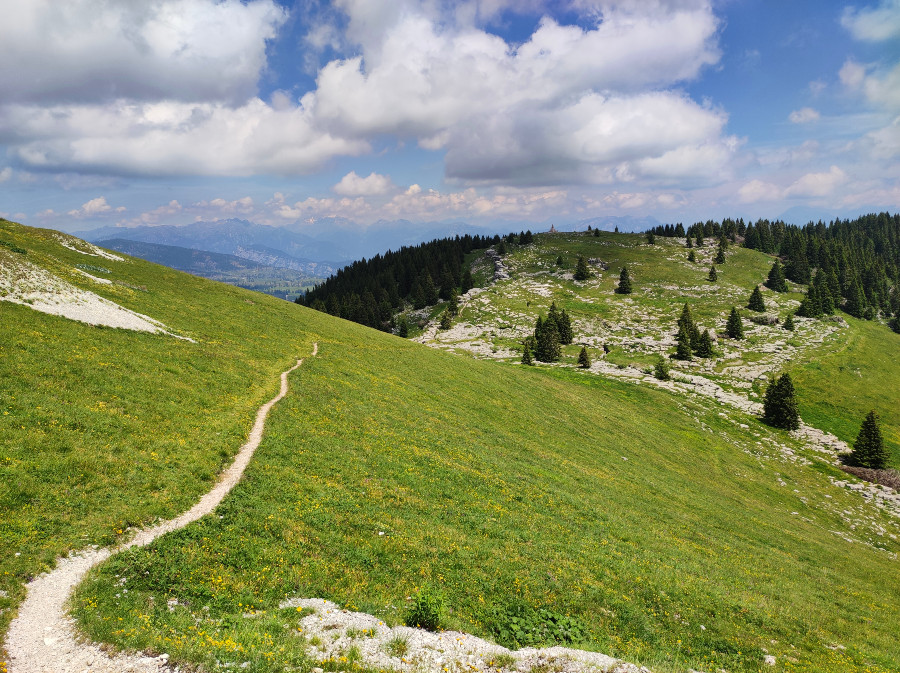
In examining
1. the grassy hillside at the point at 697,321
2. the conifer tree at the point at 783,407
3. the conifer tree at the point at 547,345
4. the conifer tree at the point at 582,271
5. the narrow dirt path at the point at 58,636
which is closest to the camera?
the narrow dirt path at the point at 58,636

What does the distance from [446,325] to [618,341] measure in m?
49.1

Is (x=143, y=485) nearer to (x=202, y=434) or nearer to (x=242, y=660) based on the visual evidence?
(x=202, y=434)

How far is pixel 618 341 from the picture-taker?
327ft

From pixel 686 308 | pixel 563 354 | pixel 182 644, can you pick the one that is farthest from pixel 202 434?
pixel 686 308

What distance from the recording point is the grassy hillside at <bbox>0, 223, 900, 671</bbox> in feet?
39.4

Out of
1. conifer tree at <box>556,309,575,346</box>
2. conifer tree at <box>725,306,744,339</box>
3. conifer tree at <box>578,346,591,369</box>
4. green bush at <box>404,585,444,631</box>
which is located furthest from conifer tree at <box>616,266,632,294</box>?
green bush at <box>404,585,444,631</box>

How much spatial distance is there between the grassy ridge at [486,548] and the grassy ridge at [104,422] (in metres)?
2.18

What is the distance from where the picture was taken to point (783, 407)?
6234cm

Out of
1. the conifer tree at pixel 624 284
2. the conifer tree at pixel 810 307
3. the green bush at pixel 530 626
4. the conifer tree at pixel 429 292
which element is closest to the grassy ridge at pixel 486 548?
the green bush at pixel 530 626

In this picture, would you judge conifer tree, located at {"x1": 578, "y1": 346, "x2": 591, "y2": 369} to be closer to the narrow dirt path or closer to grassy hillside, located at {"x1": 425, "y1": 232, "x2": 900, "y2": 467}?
grassy hillside, located at {"x1": 425, "y1": 232, "x2": 900, "y2": 467}

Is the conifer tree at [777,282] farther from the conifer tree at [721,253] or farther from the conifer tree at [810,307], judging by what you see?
→ the conifer tree at [721,253]

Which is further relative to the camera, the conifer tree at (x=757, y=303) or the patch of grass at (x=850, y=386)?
the conifer tree at (x=757, y=303)

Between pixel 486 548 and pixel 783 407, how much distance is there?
70.6 m

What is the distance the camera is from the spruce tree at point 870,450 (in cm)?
5150
